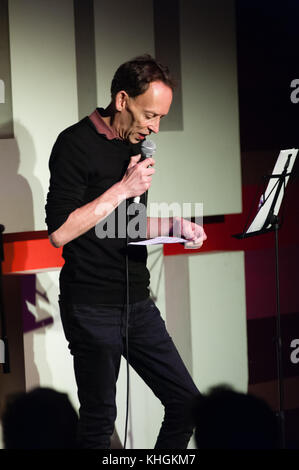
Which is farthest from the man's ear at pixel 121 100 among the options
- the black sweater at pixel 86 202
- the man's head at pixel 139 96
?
the black sweater at pixel 86 202

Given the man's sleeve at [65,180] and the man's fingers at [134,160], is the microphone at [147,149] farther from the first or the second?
the man's sleeve at [65,180]

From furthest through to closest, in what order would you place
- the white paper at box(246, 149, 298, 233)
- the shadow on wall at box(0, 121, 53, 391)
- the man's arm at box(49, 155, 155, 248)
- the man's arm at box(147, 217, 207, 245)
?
1. the shadow on wall at box(0, 121, 53, 391)
2. the white paper at box(246, 149, 298, 233)
3. the man's arm at box(147, 217, 207, 245)
4. the man's arm at box(49, 155, 155, 248)

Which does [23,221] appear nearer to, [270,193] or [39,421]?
[39,421]

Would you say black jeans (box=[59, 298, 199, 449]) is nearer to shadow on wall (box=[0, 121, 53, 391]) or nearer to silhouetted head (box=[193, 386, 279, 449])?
silhouetted head (box=[193, 386, 279, 449])

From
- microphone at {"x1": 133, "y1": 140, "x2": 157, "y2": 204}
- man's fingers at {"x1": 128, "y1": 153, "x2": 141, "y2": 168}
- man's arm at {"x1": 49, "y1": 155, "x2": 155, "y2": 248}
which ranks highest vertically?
microphone at {"x1": 133, "y1": 140, "x2": 157, "y2": 204}

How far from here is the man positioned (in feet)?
7.47

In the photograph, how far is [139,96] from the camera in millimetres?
2375

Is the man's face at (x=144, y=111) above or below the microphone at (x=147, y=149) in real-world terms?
above

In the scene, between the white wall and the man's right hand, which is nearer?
the man's right hand

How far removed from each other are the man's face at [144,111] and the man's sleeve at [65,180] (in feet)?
0.69

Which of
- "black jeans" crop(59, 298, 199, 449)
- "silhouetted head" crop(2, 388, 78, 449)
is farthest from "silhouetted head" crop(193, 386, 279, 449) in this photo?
"silhouetted head" crop(2, 388, 78, 449)

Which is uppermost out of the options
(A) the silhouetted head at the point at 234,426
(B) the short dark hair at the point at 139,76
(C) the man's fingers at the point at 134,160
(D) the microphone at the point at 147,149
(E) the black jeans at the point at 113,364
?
(B) the short dark hair at the point at 139,76

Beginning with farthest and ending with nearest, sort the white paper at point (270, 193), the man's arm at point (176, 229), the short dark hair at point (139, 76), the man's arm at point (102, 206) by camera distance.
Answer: the white paper at point (270, 193) → the man's arm at point (176, 229) → the short dark hair at point (139, 76) → the man's arm at point (102, 206)

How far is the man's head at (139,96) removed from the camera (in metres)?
2.37
